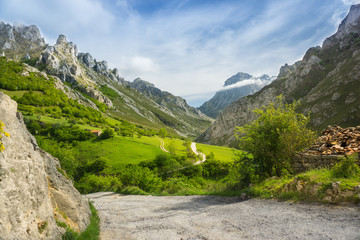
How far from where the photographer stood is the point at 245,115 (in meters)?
192

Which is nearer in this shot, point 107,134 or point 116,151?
point 116,151

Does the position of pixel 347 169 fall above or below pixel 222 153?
above

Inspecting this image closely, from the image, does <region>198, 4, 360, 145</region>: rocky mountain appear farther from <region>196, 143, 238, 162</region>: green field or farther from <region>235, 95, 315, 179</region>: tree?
<region>235, 95, 315, 179</region>: tree

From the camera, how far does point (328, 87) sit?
128 m

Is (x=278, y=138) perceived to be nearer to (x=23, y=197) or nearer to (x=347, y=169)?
(x=347, y=169)

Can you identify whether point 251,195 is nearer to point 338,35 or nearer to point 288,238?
point 288,238

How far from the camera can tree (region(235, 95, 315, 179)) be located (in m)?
18.1

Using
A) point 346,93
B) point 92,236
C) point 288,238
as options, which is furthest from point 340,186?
point 346,93

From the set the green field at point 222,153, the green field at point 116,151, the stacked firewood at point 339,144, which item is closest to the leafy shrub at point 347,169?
the stacked firewood at point 339,144

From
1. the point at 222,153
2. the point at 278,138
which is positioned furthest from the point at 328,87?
the point at 278,138

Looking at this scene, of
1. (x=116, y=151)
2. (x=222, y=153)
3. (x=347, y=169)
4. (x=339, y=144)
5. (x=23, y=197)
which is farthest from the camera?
(x=222, y=153)

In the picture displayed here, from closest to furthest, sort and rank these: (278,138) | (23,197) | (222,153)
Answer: (23,197)
(278,138)
(222,153)

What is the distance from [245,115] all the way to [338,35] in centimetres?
11396

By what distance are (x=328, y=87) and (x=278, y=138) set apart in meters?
146
